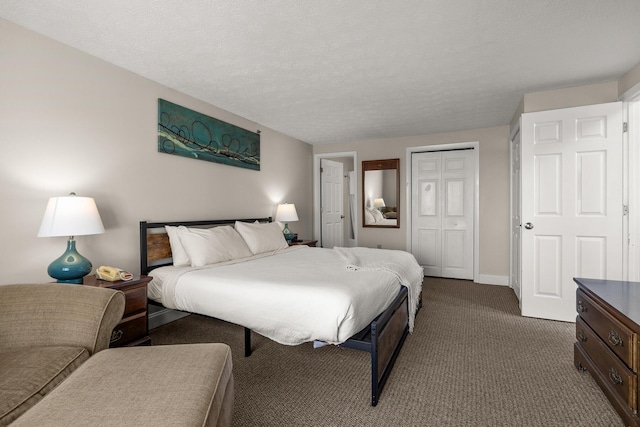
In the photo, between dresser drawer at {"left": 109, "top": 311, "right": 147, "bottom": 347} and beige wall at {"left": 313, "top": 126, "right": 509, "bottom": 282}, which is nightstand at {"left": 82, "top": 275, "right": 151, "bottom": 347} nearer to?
dresser drawer at {"left": 109, "top": 311, "right": 147, "bottom": 347}

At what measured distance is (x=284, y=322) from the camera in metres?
1.91

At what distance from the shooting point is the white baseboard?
4.59 meters

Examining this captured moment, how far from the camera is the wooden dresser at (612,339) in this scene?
1.50 metres

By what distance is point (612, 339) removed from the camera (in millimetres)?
1651

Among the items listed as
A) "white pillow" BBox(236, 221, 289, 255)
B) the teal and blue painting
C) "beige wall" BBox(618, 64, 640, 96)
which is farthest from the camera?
"white pillow" BBox(236, 221, 289, 255)

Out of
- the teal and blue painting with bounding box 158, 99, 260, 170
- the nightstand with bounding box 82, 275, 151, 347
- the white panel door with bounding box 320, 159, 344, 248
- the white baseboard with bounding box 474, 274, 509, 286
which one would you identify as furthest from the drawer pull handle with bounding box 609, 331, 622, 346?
the white panel door with bounding box 320, 159, 344, 248

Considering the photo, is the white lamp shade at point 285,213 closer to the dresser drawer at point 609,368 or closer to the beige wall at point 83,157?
the beige wall at point 83,157

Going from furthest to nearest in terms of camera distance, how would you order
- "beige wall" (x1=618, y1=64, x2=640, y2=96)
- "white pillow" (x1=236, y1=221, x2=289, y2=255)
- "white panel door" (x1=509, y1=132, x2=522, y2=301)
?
"white panel door" (x1=509, y1=132, x2=522, y2=301)
"white pillow" (x1=236, y1=221, x2=289, y2=255)
"beige wall" (x1=618, y1=64, x2=640, y2=96)

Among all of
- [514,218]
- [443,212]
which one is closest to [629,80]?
[514,218]

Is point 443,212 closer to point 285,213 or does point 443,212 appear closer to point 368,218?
point 368,218

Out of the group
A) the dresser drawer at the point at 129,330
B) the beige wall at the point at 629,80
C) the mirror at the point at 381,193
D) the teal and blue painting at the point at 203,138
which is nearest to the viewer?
the dresser drawer at the point at 129,330

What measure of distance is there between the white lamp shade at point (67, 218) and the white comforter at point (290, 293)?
735mm

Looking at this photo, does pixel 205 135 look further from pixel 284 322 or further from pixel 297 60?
pixel 284 322

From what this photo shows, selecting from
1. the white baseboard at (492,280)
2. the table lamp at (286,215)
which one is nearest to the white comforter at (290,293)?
the table lamp at (286,215)
